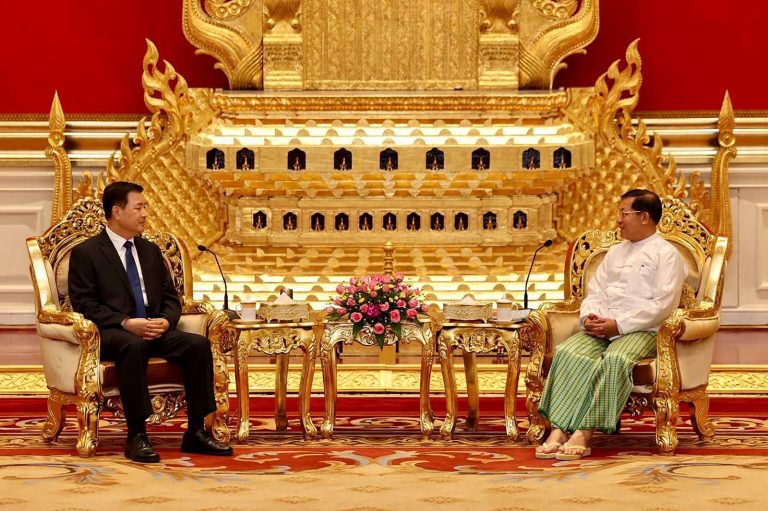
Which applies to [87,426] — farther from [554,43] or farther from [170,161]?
[554,43]

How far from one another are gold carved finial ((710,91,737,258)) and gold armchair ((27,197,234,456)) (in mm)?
3639

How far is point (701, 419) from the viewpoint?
5.32 meters

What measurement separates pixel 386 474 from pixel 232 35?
13.8ft

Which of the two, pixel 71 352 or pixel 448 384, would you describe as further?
pixel 448 384

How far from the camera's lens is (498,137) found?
25.6 feet

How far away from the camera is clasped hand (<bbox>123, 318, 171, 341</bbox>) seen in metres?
5.14

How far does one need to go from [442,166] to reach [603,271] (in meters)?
2.46

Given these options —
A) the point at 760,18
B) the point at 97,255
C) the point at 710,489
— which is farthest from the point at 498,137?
the point at 710,489

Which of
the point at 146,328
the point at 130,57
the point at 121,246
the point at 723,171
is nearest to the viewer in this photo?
the point at 146,328

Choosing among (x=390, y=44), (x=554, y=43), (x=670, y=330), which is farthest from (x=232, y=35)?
(x=670, y=330)

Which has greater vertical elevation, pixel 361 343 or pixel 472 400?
pixel 361 343

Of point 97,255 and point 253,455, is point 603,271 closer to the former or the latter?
point 253,455

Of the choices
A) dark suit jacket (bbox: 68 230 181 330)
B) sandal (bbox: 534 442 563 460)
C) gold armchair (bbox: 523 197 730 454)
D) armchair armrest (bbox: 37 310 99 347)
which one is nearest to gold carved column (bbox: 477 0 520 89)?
gold armchair (bbox: 523 197 730 454)

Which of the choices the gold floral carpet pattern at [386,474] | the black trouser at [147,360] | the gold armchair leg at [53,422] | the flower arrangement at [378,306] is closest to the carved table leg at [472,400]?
the gold floral carpet pattern at [386,474]
